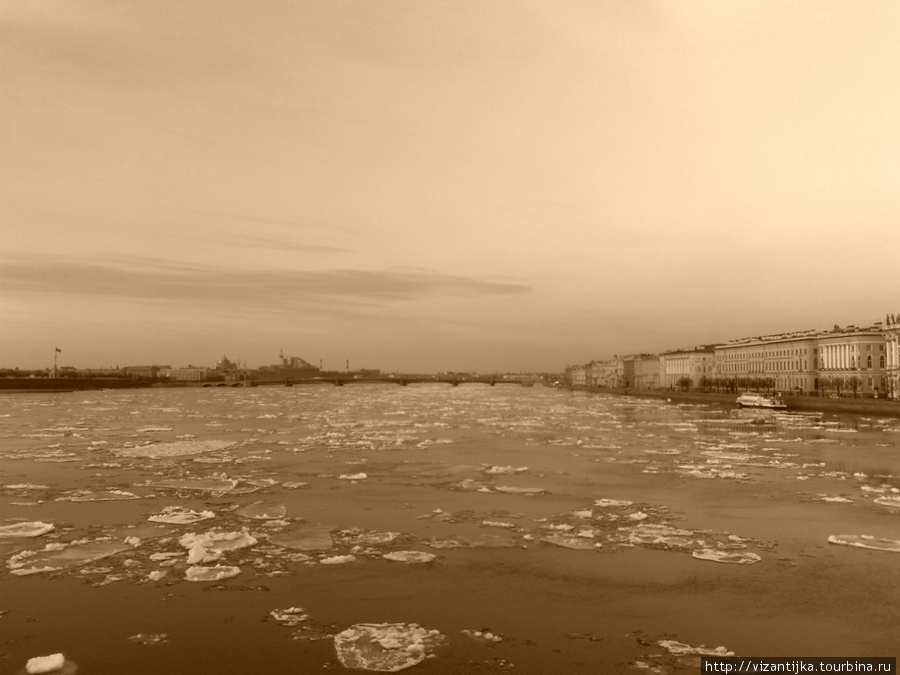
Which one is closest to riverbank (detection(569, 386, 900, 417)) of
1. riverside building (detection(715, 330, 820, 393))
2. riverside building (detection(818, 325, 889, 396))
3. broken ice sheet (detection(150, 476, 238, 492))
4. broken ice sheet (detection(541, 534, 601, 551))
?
riverside building (detection(818, 325, 889, 396))

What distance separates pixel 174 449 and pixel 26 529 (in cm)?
1547

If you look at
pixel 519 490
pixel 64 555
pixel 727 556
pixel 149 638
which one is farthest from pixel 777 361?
pixel 149 638

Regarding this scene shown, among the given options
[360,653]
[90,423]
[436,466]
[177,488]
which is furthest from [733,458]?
[90,423]

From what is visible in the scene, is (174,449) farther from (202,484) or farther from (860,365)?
(860,365)

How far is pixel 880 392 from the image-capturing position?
74188 millimetres

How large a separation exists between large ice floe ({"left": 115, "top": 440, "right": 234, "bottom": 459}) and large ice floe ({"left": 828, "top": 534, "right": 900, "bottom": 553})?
2176 cm

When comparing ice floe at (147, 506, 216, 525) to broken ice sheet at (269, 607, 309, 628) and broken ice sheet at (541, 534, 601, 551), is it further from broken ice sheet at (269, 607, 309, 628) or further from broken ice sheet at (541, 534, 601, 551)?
broken ice sheet at (541, 534, 601, 551)

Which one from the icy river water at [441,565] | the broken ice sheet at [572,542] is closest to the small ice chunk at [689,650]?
the icy river water at [441,565]

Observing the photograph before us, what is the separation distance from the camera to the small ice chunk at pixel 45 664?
7.00 meters

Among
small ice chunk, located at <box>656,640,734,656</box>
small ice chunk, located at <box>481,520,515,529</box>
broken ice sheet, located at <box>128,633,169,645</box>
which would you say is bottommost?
small ice chunk, located at <box>656,640,734,656</box>

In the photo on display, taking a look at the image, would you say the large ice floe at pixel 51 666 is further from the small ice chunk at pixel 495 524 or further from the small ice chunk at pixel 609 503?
the small ice chunk at pixel 609 503

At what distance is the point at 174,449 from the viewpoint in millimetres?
28156

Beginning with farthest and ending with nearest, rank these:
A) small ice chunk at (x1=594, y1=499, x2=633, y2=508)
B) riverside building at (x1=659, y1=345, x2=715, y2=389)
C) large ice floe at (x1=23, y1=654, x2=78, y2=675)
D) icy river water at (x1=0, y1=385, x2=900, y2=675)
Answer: riverside building at (x1=659, y1=345, x2=715, y2=389) → small ice chunk at (x1=594, y1=499, x2=633, y2=508) → icy river water at (x1=0, y1=385, x2=900, y2=675) → large ice floe at (x1=23, y1=654, x2=78, y2=675)

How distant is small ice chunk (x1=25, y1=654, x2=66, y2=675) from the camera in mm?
7004
